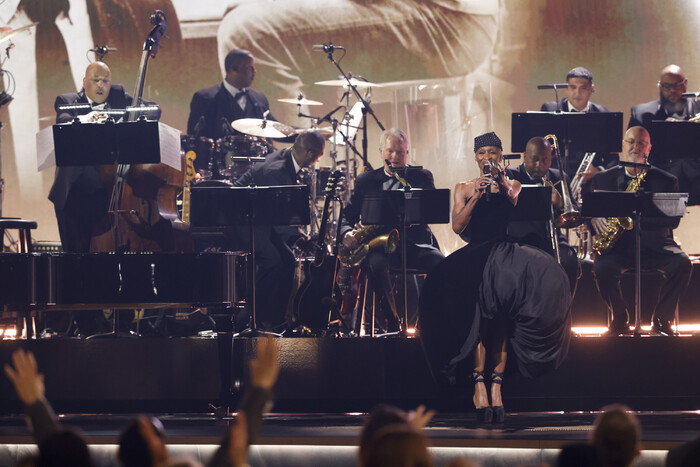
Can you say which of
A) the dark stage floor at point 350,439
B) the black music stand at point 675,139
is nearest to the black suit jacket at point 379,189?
the black music stand at point 675,139

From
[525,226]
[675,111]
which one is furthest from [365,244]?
[675,111]

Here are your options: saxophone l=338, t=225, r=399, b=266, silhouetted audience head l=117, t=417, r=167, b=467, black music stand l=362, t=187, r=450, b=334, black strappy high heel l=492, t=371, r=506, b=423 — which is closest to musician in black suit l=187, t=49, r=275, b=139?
saxophone l=338, t=225, r=399, b=266

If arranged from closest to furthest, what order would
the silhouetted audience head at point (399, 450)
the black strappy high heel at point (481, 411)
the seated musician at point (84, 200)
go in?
the silhouetted audience head at point (399, 450), the black strappy high heel at point (481, 411), the seated musician at point (84, 200)

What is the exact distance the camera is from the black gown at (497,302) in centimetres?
524

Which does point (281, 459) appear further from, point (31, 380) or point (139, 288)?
point (31, 380)

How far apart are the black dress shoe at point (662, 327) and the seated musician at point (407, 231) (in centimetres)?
147

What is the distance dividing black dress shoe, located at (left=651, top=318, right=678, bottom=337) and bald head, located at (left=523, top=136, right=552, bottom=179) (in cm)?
121

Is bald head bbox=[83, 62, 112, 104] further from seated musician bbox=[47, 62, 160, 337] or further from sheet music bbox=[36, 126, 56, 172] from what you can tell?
sheet music bbox=[36, 126, 56, 172]

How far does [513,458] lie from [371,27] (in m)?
5.97

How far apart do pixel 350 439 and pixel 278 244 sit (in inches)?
102

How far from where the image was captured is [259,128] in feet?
25.0

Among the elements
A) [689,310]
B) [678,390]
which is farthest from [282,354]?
[689,310]

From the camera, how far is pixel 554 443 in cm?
457

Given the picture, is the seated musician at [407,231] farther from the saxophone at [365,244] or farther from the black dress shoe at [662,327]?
the black dress shoe at [662,327]
